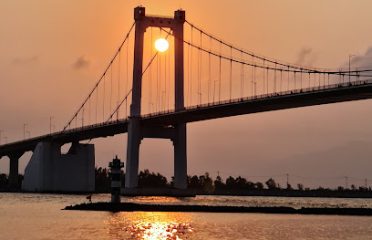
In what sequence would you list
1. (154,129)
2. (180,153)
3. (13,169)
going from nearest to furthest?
(180,153), (154,129), (13,169)

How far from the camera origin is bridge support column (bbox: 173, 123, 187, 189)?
94.4 m

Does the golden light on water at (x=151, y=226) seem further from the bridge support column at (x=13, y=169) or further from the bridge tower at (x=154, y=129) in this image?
the bridge support column at (x=13, y=169)

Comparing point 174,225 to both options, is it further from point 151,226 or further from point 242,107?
point 242,107

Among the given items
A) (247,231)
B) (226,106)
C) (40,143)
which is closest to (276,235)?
(247,231)

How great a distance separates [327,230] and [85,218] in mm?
13515

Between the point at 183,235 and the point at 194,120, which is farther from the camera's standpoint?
the point at 194,120

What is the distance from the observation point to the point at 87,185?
121m

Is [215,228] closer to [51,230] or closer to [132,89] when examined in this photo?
[51,230]

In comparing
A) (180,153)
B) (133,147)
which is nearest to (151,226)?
(180,153)

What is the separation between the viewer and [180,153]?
310 feet

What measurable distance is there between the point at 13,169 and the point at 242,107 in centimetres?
6033

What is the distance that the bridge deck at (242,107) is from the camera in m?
74.5

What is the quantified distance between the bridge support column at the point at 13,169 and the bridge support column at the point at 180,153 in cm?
4450

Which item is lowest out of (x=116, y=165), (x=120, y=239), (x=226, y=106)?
(x=120, y=239)
